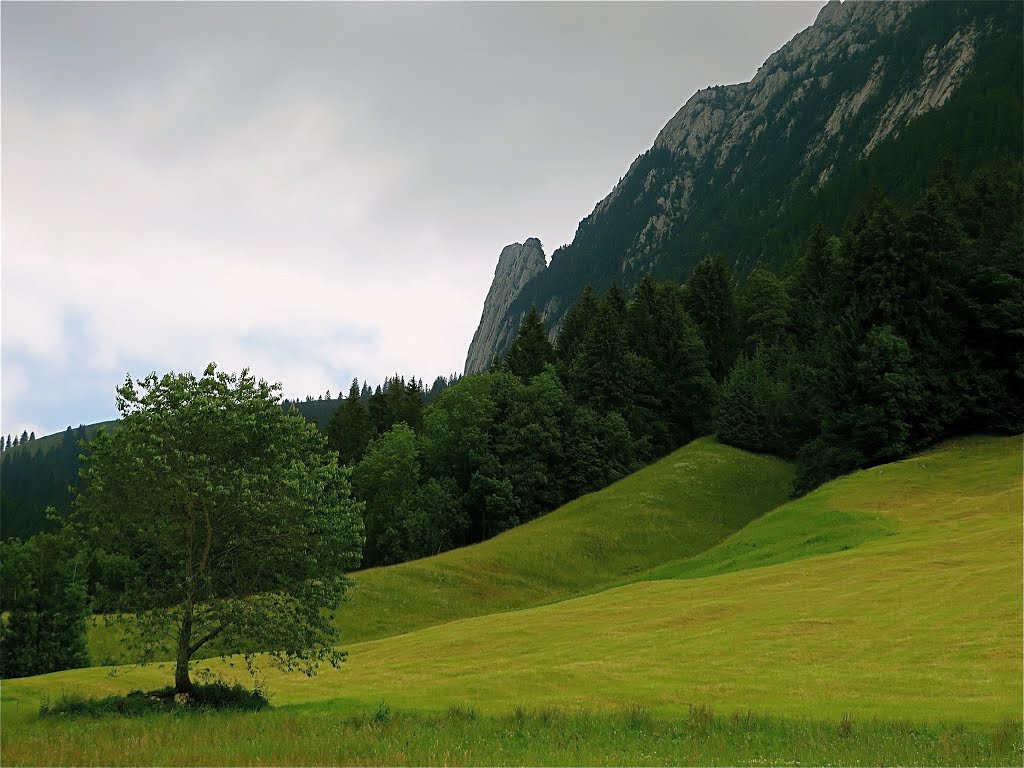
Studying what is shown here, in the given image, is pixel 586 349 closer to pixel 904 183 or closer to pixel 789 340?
pixel 789 340

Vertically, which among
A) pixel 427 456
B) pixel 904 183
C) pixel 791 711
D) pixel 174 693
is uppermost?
pixel 904 183

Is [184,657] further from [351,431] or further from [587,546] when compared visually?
[351,431]

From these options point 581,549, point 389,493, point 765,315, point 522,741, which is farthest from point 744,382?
point 522,741

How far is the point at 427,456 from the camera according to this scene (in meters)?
Answer: 97.3

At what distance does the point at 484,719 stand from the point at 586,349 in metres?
87.2

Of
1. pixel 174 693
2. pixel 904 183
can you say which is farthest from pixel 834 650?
pixel 904 183

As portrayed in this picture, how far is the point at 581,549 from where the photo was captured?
73.1m

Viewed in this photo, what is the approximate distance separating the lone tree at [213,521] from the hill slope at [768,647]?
4119mm

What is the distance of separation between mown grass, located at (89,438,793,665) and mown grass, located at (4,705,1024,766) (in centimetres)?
Answer: 3055

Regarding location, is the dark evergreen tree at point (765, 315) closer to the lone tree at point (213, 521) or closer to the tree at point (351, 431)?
the tree at point (351, 431)

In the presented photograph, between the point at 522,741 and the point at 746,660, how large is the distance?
13.5m

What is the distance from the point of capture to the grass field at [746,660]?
18.4 metres

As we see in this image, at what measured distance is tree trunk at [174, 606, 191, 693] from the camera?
25.8 m

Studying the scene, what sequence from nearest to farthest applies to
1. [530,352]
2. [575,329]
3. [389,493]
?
1. [389,493]
2. [530,352]
3. [575,329]
